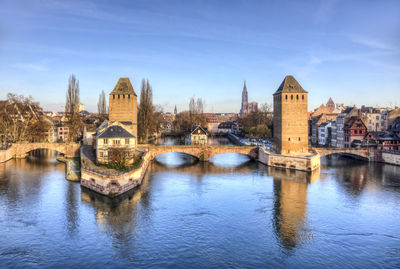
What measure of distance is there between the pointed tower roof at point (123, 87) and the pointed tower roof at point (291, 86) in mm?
23949

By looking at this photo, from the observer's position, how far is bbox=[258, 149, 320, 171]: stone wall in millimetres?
43716

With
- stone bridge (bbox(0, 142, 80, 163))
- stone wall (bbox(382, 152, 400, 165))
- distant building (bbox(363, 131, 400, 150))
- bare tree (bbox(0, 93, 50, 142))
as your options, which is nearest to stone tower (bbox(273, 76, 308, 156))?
stone wall (bbox(382, 152, 400, 165))

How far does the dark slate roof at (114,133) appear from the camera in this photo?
3828cm

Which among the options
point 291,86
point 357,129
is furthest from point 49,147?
point 357,129

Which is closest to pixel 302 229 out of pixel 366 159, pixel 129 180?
pixel 129 180

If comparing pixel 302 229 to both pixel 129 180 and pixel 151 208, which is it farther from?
pixel 129 180

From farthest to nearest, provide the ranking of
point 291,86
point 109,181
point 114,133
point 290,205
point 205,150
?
1. point 205,150
2. point 291,86
3. point 114,133
4. point 109,181
5. point 290,205

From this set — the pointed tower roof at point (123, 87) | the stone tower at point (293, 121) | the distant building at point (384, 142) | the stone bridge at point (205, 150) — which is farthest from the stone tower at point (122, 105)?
the distant building at point (384, 142)

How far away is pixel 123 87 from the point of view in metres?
52.0

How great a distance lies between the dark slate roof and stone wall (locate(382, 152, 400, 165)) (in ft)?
133

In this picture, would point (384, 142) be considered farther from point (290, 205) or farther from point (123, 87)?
point (123, 87)

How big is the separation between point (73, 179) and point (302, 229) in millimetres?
26481

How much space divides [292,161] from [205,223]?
25.2m

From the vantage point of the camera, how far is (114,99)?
51281 mm
